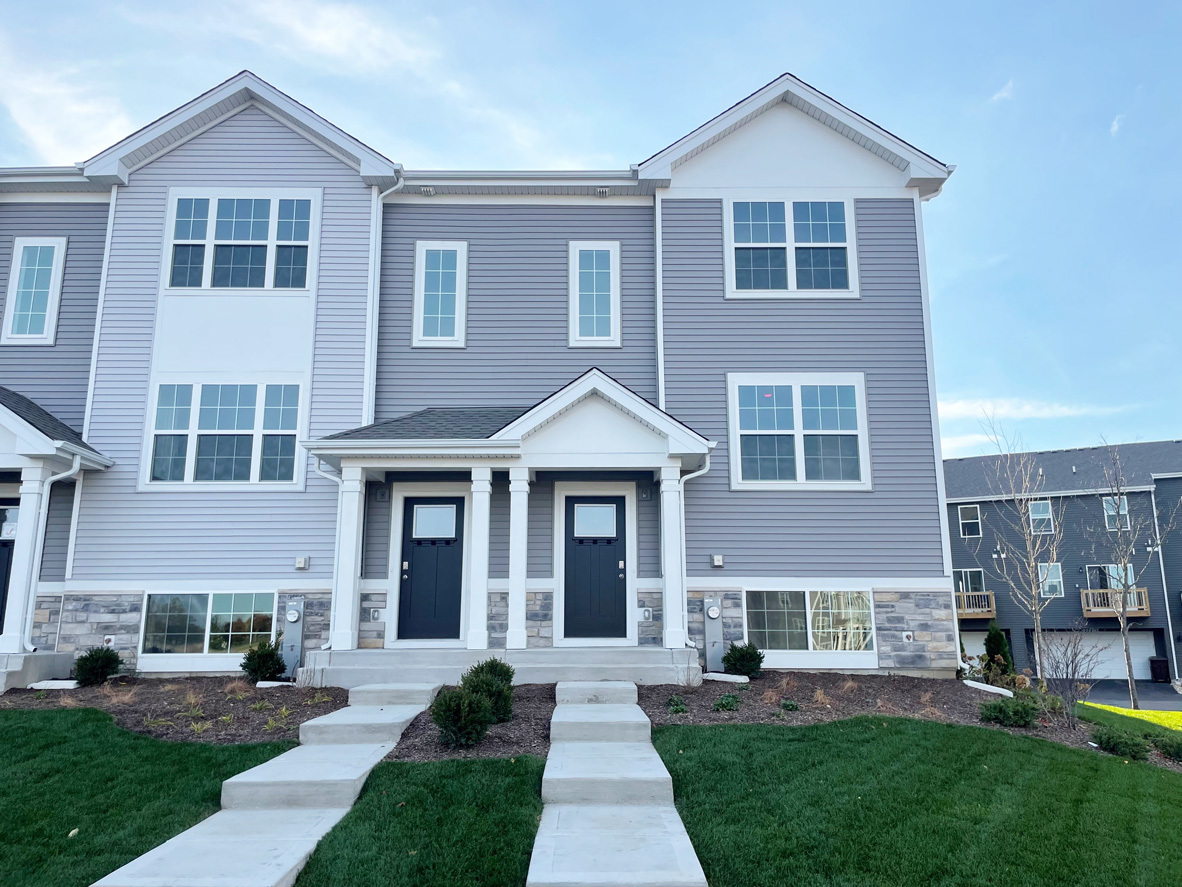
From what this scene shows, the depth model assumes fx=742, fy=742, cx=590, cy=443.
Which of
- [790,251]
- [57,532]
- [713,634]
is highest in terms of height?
[790,251]

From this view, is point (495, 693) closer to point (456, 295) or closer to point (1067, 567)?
point (456, 295)

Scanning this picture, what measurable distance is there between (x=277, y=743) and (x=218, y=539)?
4.92m

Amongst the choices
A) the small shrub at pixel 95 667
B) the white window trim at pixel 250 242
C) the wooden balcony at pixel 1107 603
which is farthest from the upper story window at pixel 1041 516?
the small shrub at pixel 95 667

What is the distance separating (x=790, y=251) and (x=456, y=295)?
5307mm

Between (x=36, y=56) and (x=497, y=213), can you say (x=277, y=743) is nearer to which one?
(x=497, y=213)

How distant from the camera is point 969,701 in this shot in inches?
353

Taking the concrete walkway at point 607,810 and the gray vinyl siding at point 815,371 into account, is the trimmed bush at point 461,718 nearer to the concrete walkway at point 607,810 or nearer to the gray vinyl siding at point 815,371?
the concrete walkway at point 607,810

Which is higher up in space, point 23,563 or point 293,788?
point 23,563

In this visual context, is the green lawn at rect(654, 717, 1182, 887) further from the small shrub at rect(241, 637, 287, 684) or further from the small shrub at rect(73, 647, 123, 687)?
the small shrub at rect(73, 647, 123, 687)

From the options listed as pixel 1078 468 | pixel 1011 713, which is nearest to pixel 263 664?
pixel 1011 713

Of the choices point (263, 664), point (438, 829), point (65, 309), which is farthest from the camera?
point (65, 309)

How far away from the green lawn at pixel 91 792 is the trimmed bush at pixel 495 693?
5.57 feet

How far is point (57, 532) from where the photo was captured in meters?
10.8

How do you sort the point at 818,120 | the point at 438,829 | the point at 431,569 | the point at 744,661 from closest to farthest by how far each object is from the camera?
1. the point at 438,829
2. the point at 744,661
3. the point at 431,569
4. the point at 818,120
